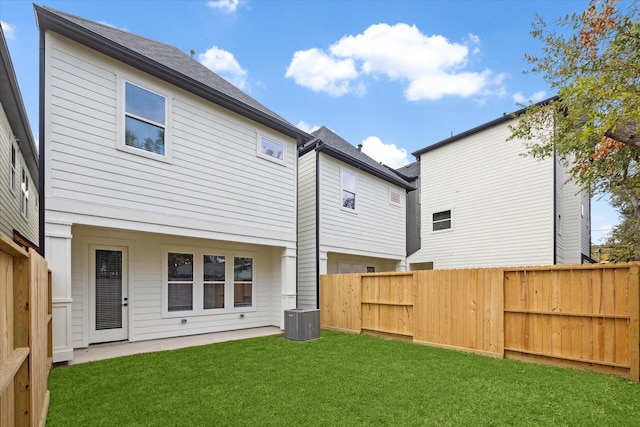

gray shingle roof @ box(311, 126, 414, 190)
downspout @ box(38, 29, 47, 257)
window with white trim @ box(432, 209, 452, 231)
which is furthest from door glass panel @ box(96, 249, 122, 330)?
window with white trim @ box(432, 209, 452, 231)

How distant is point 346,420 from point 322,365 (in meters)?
Answer: 2.03

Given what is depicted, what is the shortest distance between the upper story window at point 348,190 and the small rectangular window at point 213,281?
4359mm

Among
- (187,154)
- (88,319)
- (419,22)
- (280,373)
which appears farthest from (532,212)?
(88,319)

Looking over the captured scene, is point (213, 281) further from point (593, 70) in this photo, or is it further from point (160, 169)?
point (593, 70)

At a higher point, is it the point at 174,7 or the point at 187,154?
the point at 174,7

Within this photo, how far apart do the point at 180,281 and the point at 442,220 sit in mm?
9843

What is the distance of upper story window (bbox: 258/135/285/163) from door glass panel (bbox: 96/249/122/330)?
4039mm

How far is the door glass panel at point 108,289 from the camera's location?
22.2 ft

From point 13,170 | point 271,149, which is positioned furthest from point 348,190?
point 13,170

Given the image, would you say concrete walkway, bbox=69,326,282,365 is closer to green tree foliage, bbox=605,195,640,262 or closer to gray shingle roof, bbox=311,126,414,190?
gray shingle roof, bbox=311,126,414,190

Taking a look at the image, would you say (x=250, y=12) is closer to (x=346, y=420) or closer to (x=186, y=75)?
(x=186, y=75)

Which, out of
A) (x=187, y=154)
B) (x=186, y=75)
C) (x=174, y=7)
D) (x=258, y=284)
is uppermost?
(x=174, y=7)

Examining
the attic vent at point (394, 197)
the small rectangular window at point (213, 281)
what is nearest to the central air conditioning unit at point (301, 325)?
the small rectangular window at point (213, 281)

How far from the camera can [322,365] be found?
530 cm
